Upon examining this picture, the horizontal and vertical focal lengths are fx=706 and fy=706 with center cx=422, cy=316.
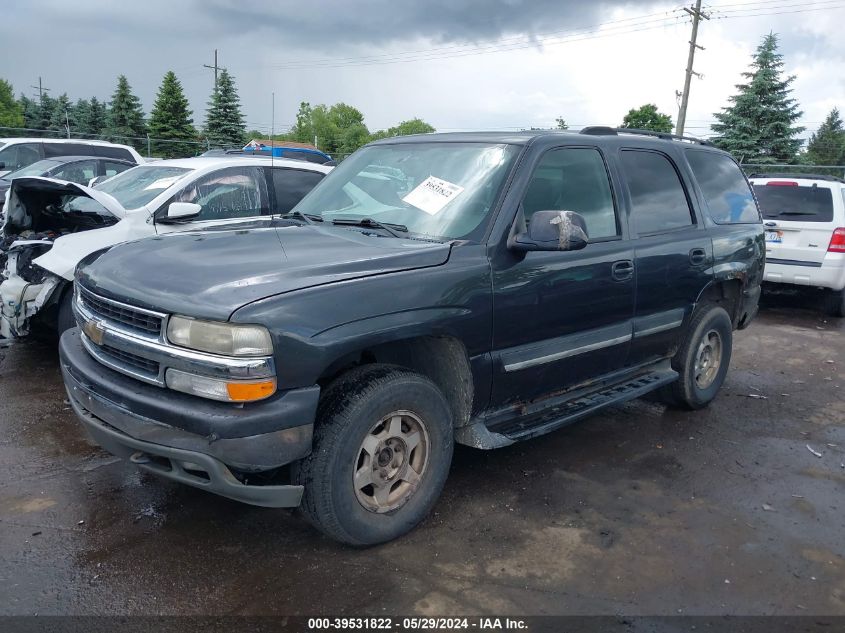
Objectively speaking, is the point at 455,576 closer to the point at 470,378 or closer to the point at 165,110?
the point at 470,378

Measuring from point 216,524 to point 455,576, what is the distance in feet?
4.07

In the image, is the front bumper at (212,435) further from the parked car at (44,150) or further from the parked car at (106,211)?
the parked car at (44,150)

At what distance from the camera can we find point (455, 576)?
124 inches

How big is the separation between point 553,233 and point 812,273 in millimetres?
7115

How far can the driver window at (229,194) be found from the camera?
21.6ft

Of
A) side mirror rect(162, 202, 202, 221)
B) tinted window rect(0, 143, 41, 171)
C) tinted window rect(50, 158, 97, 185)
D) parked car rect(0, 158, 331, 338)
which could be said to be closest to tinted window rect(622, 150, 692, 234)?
parked car rect(0, 158, 331, 338)

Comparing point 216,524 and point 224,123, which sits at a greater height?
point 224,123

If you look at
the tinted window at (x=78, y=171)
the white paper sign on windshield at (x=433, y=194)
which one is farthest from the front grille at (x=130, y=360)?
the tinted window at (x=78, y=171)

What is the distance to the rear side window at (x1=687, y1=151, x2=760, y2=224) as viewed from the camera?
17.5ft

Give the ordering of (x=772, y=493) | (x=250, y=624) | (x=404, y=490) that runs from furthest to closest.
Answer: (x=772, y=493)
(x=404, y=490)
(x=250, y=624)

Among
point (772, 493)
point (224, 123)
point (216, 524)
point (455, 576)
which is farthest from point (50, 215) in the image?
point (224, 123)

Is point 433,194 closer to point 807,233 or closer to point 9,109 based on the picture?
point 807,233

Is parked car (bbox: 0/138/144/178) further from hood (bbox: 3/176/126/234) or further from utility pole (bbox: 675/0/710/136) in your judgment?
utility pole (bbox: 675/0/710/136)

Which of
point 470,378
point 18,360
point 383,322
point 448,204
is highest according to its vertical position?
point 448,204
